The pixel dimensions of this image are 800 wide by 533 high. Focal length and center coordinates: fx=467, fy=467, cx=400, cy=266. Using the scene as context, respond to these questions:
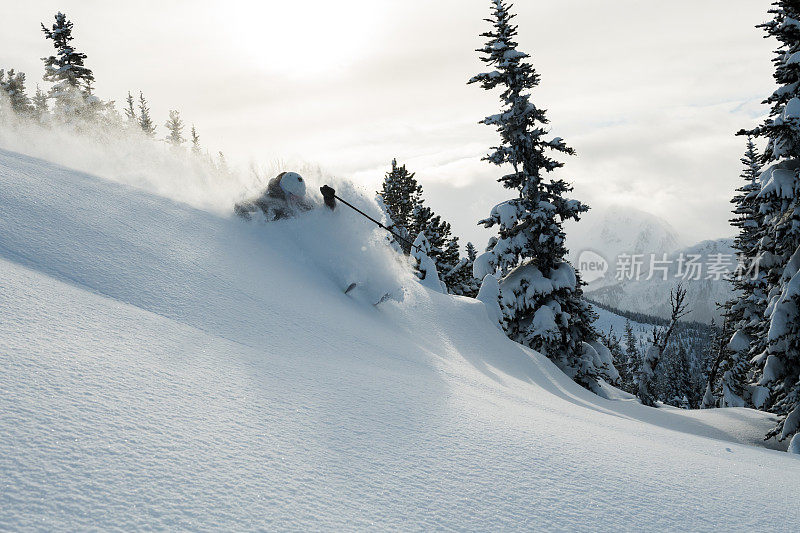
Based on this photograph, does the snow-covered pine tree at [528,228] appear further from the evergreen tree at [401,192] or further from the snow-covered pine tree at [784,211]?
the evergreen tree at [401,192]

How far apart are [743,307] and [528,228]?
39.1 feet

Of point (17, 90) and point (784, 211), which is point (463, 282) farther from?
point (17, 90)

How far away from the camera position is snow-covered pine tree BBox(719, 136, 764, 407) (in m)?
19.8

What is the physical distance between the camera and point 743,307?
21.1 m

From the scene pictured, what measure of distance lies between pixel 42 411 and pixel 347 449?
134cm

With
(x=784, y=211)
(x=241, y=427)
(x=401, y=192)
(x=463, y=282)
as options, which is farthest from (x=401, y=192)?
(x=241, y=427)

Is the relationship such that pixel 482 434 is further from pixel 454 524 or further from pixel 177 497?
pixel 177 497

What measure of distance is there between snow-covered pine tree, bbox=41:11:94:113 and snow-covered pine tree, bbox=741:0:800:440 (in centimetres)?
3549

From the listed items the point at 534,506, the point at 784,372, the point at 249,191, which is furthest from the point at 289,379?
the point at 784,372

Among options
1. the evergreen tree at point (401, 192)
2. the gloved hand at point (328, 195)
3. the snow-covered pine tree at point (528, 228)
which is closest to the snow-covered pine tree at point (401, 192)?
the evergreen tree at point (401, 192)

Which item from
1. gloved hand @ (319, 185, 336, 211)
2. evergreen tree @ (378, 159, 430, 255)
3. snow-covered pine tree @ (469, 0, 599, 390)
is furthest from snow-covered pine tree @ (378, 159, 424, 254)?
gloved hand @ (319, 185, 336, 211)

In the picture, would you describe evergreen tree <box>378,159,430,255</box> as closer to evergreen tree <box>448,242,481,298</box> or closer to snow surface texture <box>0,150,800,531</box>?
evergreen tree <box>448,242,481,298</box>

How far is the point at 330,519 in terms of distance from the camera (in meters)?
1.78

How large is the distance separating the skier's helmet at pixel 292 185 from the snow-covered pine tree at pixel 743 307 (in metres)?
17.9
